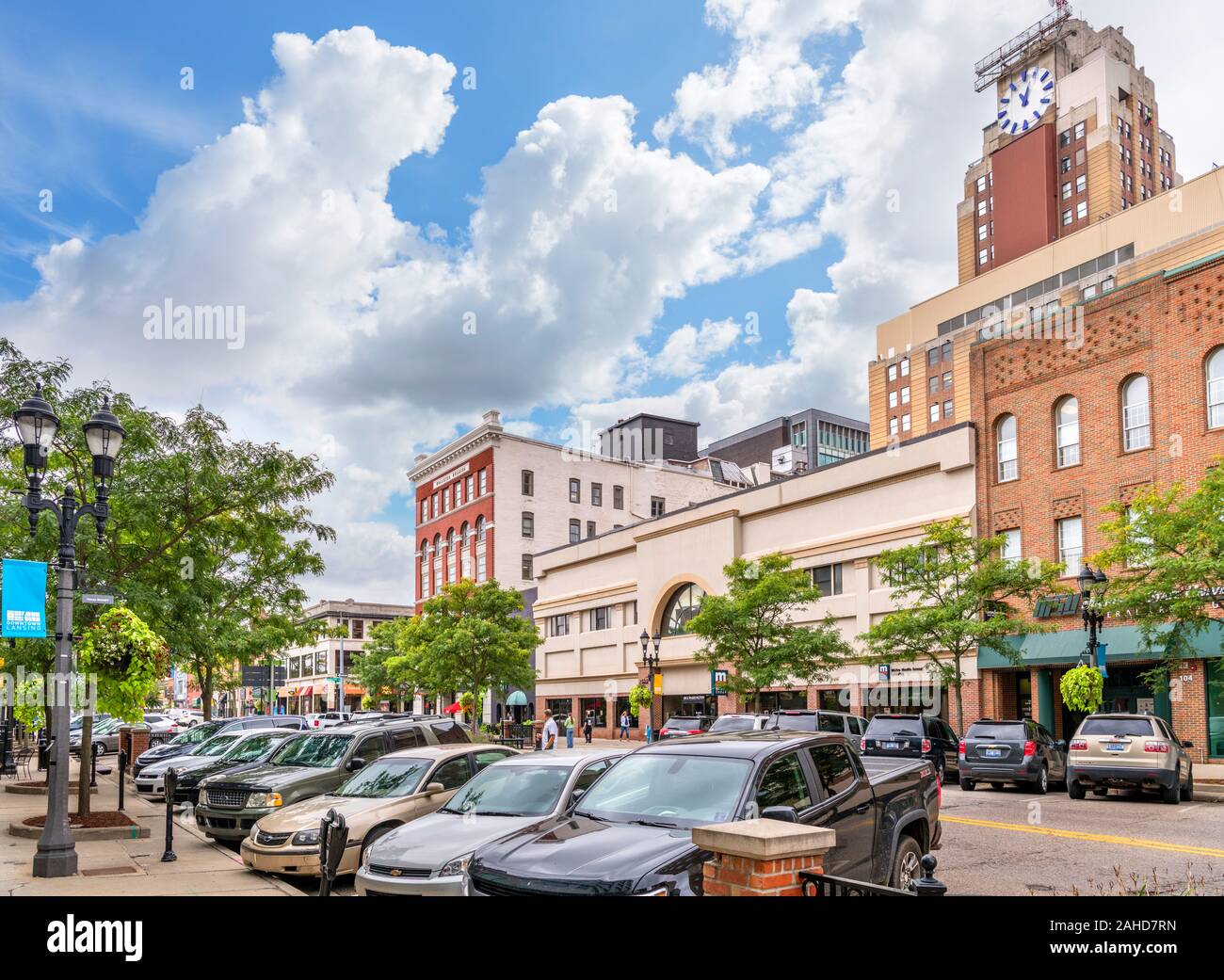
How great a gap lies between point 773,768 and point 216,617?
22278 millimetres

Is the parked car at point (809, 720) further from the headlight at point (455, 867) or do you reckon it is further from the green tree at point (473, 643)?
the green tree at point (473, 643)

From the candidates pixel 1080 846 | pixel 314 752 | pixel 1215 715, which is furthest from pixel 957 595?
pixel 314 752

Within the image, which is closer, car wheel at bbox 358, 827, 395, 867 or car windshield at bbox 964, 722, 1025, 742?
car wheel at bbox 358, 827, 395, 867

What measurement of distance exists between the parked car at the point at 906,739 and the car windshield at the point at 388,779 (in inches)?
545

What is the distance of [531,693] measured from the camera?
66312mm

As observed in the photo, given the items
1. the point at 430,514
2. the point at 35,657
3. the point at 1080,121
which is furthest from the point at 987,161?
the point at 35,657

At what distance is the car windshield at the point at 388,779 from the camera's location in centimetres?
1241

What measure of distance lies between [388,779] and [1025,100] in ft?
325

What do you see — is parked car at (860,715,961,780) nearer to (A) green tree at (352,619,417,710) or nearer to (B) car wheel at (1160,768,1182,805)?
(B) car wheel at (1160,768,1182,805)

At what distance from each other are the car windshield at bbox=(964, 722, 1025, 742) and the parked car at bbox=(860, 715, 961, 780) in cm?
94

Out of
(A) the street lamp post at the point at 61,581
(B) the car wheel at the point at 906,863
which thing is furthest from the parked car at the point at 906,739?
(A) the street lamp post at the point at 61,581

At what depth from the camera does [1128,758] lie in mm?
20000

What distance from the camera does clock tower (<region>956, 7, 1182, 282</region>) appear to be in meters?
86.9

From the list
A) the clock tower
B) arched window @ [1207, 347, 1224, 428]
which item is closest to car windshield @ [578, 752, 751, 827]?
arched window @ [1207, 347, 1224, 428]
